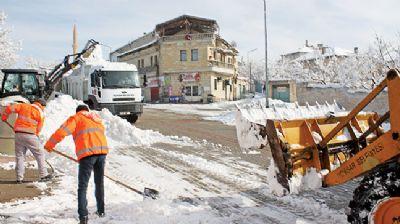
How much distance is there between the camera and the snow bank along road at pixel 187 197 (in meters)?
5.40

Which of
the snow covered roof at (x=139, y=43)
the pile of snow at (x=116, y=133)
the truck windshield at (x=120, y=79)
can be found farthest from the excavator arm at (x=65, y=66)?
the snow covered roof at (x=139, y=43)

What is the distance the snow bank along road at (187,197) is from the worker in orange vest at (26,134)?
2.02 feet

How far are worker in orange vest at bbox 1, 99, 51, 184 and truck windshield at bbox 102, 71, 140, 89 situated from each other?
1015cm

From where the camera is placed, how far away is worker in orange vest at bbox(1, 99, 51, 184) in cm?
714

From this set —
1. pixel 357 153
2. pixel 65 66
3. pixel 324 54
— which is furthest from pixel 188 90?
pixel 357 153

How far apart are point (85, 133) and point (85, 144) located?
5.9 inches

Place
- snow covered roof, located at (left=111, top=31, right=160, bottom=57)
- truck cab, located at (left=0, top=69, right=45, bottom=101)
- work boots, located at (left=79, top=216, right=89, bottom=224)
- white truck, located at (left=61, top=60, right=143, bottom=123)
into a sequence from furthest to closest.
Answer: snow covered roof, located at (left=111, top=31, right=160, bottom=57) → white truck, located at (left=61, top=60, right=143, bottom=123) → truck cab, located at (left=0, top=69, right=45, bottom=101) → work boots, located at (left=79, top=216, right=89, bottom=224)

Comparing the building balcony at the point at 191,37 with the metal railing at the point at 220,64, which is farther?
the metal railing at the point at 220,64

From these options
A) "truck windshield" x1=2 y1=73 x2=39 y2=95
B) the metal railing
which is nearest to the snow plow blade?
"truck windshield" x1=2 y1=73 x2=39 y2=95

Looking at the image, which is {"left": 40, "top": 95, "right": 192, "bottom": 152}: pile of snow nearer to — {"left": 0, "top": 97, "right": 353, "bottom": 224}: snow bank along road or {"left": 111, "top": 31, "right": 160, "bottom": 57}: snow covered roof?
{"left": 0, "top": 97, "right": 353, "bottom": 224}: snow bank along road

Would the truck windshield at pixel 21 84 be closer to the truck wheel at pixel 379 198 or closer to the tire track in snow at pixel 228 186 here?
the tire track in snow at pixel 228 186

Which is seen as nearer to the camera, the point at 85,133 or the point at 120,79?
the point at 85,133

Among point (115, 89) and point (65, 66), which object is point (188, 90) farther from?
point (115, 89)

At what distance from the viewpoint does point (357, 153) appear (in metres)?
4.39
